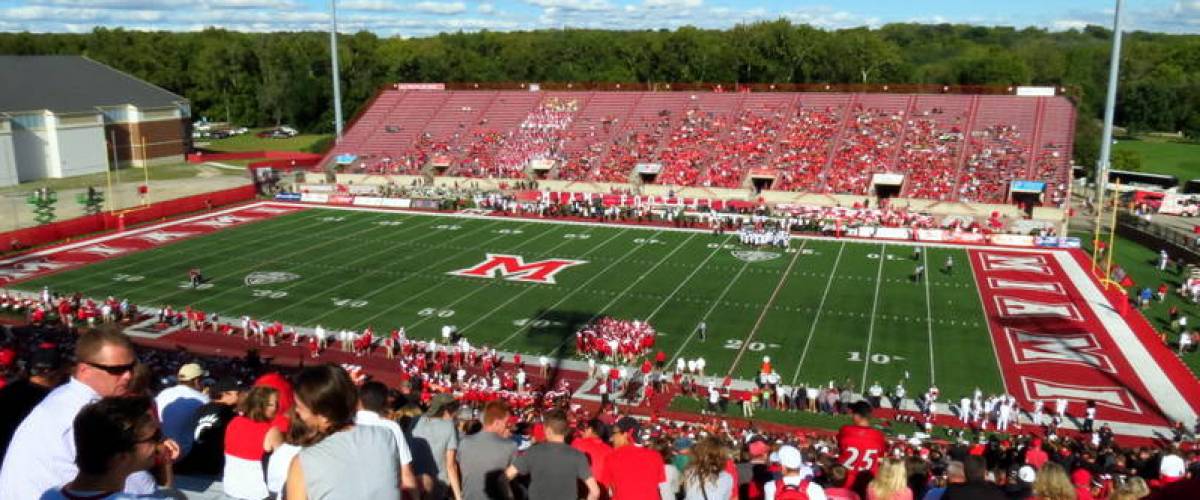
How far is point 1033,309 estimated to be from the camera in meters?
26.2

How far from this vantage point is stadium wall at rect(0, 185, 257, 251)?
34.2m

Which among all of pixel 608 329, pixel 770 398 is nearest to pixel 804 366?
pixel 770 398

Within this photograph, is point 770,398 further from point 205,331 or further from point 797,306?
point 205,331

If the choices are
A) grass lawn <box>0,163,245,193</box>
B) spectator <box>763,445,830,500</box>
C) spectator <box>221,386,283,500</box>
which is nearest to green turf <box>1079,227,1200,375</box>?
spectator <box>763,445,830,500</box>

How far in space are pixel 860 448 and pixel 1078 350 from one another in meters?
17.3

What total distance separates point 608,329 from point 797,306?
6617mm

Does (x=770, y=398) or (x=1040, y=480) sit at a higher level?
(x=1040, y=480)

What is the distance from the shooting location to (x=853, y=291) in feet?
91.4

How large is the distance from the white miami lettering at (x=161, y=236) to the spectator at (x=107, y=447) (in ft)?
114

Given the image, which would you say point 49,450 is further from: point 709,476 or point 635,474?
point 709,476

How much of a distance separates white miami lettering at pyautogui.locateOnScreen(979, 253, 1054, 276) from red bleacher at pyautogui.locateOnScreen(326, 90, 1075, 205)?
8.80 metres

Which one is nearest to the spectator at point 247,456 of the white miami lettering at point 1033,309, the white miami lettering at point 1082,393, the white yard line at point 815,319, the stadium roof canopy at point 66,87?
the white yard line at point 815,319

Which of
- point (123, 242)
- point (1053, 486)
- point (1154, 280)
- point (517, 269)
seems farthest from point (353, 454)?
point (123, 242)

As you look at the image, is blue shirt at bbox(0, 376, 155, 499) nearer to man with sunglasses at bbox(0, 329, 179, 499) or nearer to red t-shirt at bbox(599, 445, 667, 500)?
man with sunglasses at bbox(0, 329, 179, 499)
